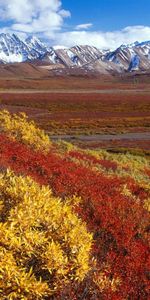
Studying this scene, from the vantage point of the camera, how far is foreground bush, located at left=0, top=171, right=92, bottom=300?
5148mm

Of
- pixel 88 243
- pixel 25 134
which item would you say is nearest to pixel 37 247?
pixel 88 243

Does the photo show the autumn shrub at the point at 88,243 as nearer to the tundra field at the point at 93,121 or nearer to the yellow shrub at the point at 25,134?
the yellow shrub at the point at 25,134

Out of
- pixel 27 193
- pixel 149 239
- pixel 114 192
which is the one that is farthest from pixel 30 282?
pixel 114 192

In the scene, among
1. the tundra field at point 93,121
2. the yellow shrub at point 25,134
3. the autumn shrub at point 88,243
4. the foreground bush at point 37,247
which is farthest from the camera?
the tundra field at point 93,121

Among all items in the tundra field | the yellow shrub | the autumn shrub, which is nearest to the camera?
the autumn shrub

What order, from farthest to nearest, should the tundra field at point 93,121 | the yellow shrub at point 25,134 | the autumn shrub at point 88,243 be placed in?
the tundra field at point 93,121, the yellow shrub at point 25,134, the autumn shrub at point 88,243

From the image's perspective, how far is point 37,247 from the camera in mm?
5680

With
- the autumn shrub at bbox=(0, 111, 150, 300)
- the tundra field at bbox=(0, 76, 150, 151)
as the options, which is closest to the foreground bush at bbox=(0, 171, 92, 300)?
the autumn shrub at bbox=(0, 111, 150, 300)

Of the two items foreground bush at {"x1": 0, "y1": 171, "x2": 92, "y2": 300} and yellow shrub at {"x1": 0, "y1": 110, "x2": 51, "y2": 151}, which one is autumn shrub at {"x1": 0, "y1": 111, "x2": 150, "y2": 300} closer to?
foreground bush at {"x1": 0, "y1": 171, "x2": 92, "y2": 300}

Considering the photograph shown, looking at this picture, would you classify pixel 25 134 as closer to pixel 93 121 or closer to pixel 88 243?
pixel 88 243

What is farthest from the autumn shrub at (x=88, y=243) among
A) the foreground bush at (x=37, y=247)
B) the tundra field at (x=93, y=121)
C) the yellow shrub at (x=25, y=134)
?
the tundra field at (x=93, y=121)

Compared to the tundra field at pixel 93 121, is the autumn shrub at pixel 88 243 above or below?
below

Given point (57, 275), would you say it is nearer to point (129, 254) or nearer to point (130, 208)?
point (129, 254)

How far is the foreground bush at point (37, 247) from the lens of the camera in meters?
5.15
